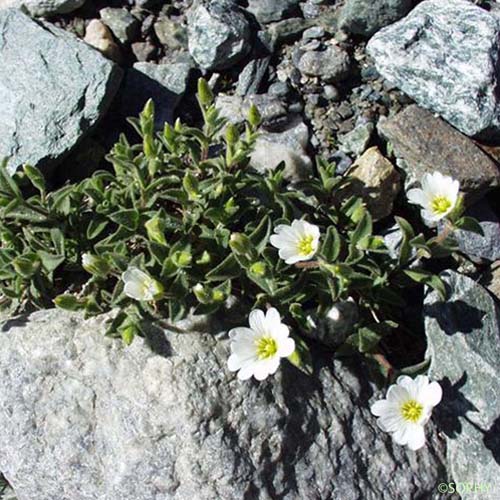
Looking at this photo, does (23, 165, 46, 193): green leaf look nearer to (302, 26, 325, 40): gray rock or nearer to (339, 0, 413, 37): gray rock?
(302, 26, 325, 40): gray rock

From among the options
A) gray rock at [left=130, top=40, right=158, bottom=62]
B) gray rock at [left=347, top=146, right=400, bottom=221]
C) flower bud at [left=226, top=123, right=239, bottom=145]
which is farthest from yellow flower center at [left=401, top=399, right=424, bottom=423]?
gray rock at [left=130, top=40, right=158, bottom=62]

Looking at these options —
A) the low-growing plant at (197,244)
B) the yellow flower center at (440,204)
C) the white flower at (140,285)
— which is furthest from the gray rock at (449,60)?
the white flower at (140,285)

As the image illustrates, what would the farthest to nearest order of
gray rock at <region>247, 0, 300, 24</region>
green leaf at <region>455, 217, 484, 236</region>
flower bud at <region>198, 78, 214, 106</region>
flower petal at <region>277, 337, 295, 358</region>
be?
gray rock at <region>247, 0, 300, 24</region>, flower bud at <region>198, 78, 214, 106</region>, green leaf at <region>455, 217, 484, 236</region>, flower petal at <region>277, 337, 295, 358</region>

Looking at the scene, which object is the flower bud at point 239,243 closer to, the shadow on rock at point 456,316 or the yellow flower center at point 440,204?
the yellow flower center at point 440,204

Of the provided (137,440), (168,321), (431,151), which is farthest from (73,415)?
(431,151)

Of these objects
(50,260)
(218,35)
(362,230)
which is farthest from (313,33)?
(50,260)

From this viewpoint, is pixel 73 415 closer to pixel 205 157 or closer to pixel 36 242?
pixel 36 242
